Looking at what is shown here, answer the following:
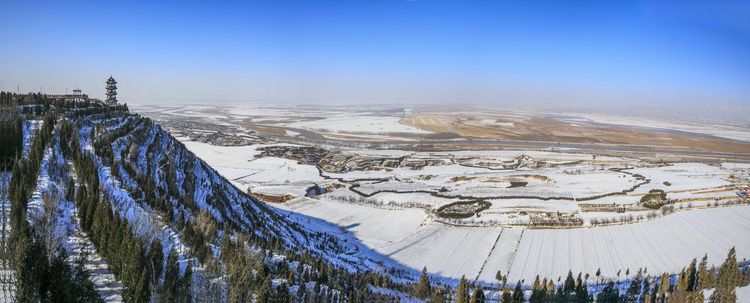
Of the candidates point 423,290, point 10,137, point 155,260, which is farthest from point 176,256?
point 10,137

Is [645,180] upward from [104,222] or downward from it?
downward

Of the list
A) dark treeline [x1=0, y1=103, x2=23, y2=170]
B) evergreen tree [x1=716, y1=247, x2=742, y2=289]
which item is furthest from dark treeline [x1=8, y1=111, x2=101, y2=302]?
evergreen tree [x1=716, y1=247, x2=742, y2=289]

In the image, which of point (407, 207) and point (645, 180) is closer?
point (407, 207)

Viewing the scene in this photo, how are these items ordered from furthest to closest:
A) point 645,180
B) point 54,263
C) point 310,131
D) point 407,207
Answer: point 310,131 < point 645,180 < point 407,207 < point 54,263

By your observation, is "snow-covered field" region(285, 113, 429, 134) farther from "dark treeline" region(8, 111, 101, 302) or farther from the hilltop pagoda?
"dark treeline" region(8, 111, 101, 302)

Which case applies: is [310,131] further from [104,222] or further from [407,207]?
[104,222]

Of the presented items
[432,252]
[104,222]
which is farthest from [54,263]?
[432,252]

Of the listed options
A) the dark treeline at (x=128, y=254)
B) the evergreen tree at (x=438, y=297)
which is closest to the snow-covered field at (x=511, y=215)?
the evergreen tree at (x=438, y=297)

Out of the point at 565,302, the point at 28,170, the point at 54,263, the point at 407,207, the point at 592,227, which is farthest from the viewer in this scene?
the point at 407,207

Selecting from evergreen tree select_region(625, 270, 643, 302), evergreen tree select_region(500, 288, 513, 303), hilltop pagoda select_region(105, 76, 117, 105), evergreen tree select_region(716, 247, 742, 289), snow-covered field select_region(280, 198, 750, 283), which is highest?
hilltop pagoda select_region(105, 76, 117, 105)

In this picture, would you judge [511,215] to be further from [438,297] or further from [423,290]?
[438,297]

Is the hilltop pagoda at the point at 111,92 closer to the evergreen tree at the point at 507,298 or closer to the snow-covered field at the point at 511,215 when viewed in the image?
the snow-covered field at the point at 511,215
